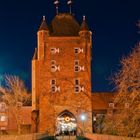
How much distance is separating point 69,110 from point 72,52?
9696mm

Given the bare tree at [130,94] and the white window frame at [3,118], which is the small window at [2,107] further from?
the bare tree at [130,94]

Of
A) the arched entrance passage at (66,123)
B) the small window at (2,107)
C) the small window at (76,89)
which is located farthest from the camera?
the small window at (2,107)

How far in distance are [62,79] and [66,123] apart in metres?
13.4

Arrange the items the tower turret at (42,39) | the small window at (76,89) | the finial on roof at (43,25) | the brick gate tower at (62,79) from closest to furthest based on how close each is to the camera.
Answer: the brick gate tower at (62,79) → the small window at (76,89) → the tower turret at (42,39) → the finial on roof at (43,25)

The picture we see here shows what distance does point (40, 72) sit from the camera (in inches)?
3031

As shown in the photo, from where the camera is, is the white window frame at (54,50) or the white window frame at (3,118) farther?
the white window frame at (3,118)

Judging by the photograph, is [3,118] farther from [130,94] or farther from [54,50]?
[130,94]

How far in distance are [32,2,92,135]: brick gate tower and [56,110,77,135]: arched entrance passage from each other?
389mm

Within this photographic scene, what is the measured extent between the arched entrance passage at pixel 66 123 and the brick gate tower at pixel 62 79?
0.39 m

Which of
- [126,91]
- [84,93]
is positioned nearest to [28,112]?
[84,93]

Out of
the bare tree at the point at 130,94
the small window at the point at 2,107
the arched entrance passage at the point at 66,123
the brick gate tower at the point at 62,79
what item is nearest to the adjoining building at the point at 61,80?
the brick gate tower at the point at 62,79

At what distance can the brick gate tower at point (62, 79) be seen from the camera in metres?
75.9

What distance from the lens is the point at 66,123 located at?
87.4 m

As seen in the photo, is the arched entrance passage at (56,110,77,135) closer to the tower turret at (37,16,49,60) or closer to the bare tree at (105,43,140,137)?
the tower turret at (37,16,49,60)
